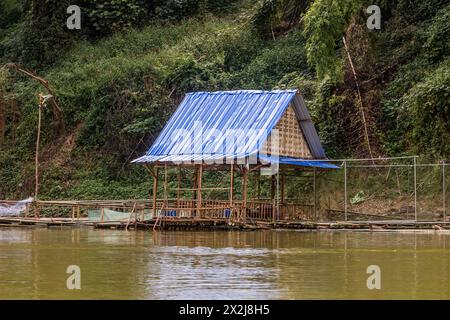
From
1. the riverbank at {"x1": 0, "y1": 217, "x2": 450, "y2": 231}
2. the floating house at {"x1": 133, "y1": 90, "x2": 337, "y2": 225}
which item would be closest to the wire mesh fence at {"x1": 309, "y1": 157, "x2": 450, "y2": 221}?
the riverbank at {"x1": 0, "y1": 217, "x2": 450, "y2": 231}

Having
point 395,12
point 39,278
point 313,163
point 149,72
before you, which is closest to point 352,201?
point 313,163

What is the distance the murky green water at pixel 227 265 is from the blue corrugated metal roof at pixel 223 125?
12.2 feet

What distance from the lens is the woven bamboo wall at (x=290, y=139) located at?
1324 inches

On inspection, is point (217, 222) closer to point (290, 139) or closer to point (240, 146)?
point (240, 146)

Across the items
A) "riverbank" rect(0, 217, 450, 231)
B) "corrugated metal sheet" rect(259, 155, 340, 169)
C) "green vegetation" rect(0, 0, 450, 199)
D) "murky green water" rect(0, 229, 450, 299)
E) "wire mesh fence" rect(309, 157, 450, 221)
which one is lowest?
"murky green water" rect(0, 229, 450, 299)

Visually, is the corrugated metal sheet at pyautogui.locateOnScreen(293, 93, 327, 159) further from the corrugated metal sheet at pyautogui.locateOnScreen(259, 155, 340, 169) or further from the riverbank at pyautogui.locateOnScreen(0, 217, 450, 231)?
the riverbank at pyautogui.locateOnScreen(0, 217, 450, 231)

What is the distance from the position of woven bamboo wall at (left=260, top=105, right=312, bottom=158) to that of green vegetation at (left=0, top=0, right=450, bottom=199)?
14.7ft

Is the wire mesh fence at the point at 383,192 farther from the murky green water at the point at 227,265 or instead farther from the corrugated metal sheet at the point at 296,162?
the murky green water at the point at 227,265

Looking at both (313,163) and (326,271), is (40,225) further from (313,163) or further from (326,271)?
(326,271)

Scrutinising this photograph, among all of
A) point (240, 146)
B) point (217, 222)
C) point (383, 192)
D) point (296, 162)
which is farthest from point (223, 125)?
point (383, 192)

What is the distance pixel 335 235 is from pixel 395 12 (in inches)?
647

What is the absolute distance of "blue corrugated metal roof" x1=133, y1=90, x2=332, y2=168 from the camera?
33.0 metres

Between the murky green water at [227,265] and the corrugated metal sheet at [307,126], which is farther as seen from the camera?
the corrugated metal sheet at [307,126]

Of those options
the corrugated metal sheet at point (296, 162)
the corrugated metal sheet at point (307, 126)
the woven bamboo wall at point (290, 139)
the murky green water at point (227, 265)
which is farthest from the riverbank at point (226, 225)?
the corrugated metal sheet at point (307, 126)
